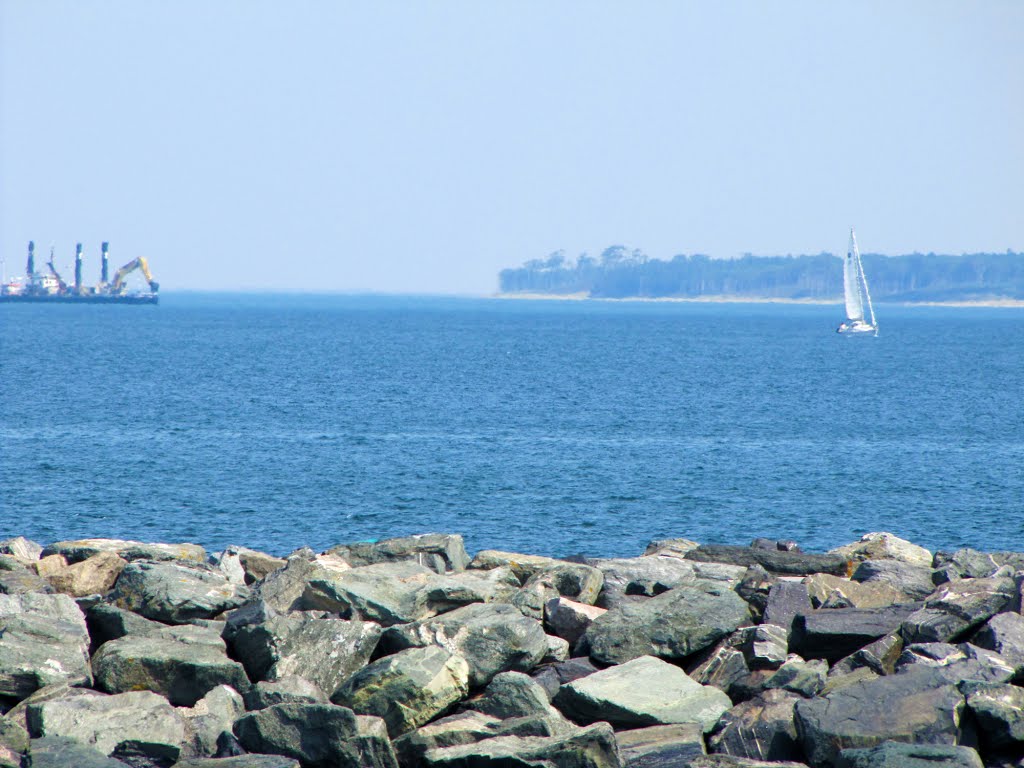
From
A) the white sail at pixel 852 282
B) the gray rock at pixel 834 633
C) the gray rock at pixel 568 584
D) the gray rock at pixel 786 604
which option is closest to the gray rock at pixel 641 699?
the gray rock at pixel 834 633

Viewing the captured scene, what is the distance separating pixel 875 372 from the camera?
84.4 metres

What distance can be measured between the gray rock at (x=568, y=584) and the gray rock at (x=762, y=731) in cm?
282

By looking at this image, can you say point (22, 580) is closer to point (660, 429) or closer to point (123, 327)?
point (660, 429)

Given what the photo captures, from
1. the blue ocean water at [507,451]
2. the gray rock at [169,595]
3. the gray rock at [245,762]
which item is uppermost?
the gray rock at [169,595]

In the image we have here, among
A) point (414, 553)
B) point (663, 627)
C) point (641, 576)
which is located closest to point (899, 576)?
point (641, 576)

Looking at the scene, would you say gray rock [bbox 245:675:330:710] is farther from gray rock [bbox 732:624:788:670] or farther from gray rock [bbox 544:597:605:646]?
gray rock [bbox 732:624:788:670]

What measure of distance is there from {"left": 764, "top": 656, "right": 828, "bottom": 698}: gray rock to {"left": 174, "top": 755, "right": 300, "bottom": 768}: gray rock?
4119mm

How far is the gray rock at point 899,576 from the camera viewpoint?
13.1 m

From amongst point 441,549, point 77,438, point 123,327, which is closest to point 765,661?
point 441,549

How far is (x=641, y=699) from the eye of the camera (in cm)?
992

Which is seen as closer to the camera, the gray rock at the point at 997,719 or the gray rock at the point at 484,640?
the gray rock at the point at 997,719

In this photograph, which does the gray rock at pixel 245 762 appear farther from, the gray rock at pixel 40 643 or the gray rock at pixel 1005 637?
the gray rock at pixel 1005 637

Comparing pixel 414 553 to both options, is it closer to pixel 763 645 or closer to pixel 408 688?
pixel 408 688

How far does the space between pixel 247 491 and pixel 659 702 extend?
2464 cm
